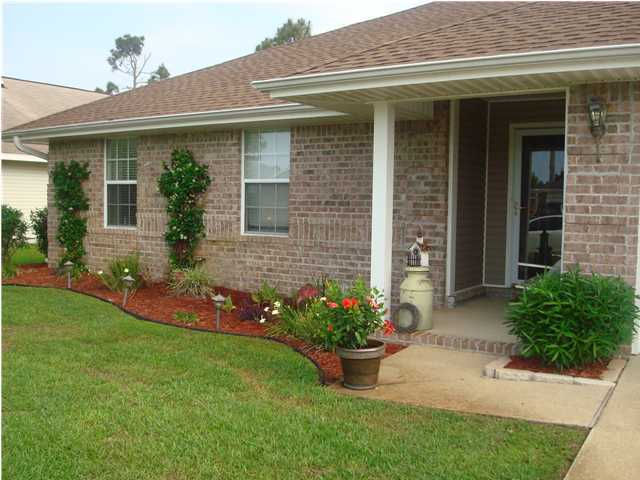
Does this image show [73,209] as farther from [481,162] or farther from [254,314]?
[481,162]

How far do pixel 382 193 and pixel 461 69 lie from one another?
168 cm

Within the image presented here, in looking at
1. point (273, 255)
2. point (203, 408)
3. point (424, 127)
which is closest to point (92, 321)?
point (273, 255)

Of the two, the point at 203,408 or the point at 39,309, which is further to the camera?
the point at 39,309

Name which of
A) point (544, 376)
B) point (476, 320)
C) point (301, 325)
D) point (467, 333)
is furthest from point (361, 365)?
point (476, 320)

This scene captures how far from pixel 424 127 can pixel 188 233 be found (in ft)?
14.4

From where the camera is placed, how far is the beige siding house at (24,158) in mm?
22250

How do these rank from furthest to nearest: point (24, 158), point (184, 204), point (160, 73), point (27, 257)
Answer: point (160, 73)
point (24, 158)
point (27, 257)
point (184, 204)

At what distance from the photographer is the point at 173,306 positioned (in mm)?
9922

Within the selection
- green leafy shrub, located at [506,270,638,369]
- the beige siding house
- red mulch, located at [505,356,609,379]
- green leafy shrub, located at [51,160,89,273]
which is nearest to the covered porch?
red mulch, located at [505,356,609,379]

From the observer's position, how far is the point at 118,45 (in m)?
51.4

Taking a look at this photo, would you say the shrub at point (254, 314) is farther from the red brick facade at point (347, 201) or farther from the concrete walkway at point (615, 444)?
the concrete walkway at point (615, 444)

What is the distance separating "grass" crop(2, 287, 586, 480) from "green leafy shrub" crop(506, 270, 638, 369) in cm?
138

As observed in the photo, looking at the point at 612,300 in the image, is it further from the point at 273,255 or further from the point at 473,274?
the point at 273,255

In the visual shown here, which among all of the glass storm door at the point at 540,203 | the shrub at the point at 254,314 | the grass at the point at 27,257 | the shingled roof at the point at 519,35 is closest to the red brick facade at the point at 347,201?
the shingled roof at the point at 519,35
